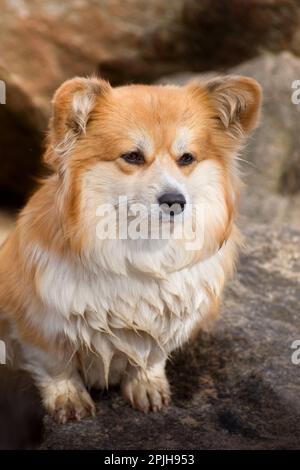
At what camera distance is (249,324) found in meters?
3.54

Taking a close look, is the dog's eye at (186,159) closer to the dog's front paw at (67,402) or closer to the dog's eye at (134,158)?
the dog's eye at (134,158)

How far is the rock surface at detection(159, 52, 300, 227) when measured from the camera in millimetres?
5535

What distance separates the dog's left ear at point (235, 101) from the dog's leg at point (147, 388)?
105 centimetres

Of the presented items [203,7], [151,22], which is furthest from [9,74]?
[203,7]

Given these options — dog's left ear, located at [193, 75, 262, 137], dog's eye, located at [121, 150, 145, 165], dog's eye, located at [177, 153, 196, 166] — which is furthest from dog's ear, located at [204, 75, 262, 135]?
dog's eye, located at [121, 150, 145, 165]

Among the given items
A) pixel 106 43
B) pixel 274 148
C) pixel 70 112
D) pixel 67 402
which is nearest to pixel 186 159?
pixel 70 112

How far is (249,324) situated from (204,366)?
0.35 m

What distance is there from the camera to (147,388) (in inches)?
121

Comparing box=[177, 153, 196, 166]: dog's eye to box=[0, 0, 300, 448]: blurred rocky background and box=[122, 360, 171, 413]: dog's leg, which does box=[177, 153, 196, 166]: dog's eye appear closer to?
box=[122, 360, 171, 413]: dog's leg

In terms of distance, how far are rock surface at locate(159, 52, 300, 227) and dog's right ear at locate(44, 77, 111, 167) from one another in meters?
2.97

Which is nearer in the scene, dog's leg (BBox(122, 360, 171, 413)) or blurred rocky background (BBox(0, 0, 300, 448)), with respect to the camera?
dog's leg (BBox(122, 360, 171, 413))

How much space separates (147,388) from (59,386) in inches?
14.4

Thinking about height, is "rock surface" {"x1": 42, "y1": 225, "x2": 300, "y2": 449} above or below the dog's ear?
below

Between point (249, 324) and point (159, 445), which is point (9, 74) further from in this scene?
point (159, 445)
